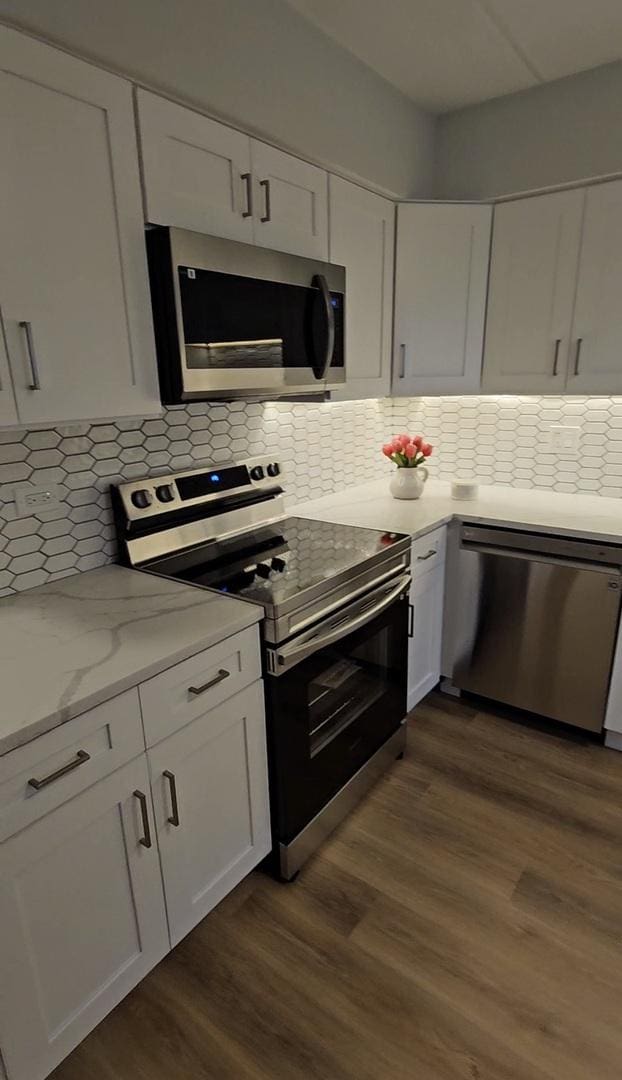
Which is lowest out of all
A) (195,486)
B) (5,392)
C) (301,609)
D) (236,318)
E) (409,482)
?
(301,609)

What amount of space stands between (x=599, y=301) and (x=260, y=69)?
1.52 metres

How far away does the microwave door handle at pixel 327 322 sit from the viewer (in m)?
1.90

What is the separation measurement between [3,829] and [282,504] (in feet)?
5.08

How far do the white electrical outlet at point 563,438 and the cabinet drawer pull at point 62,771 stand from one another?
2.44 meters

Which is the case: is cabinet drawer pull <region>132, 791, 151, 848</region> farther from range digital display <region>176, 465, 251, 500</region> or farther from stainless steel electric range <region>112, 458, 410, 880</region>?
range digital display <region>176, 465, 251, 500</region>

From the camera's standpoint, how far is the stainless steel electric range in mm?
1623

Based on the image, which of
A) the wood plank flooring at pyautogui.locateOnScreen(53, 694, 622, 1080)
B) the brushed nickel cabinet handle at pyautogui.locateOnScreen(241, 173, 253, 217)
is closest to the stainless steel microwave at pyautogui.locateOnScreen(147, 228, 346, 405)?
the brushed nickel cabinet handle at pyautogui.locateOnScreen(241, 173, 253, 217)

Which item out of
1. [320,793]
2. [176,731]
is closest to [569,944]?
[320,793]

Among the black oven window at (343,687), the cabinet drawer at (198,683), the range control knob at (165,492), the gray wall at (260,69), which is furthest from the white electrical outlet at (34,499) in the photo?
the gray wall at (260,69)

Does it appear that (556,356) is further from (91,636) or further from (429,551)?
(91,636)

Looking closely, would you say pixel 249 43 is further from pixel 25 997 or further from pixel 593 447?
pixel 25 997

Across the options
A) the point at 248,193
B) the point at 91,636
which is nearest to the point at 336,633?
the point at 91,636

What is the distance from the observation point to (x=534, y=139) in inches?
96.4

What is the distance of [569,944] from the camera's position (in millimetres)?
1595
